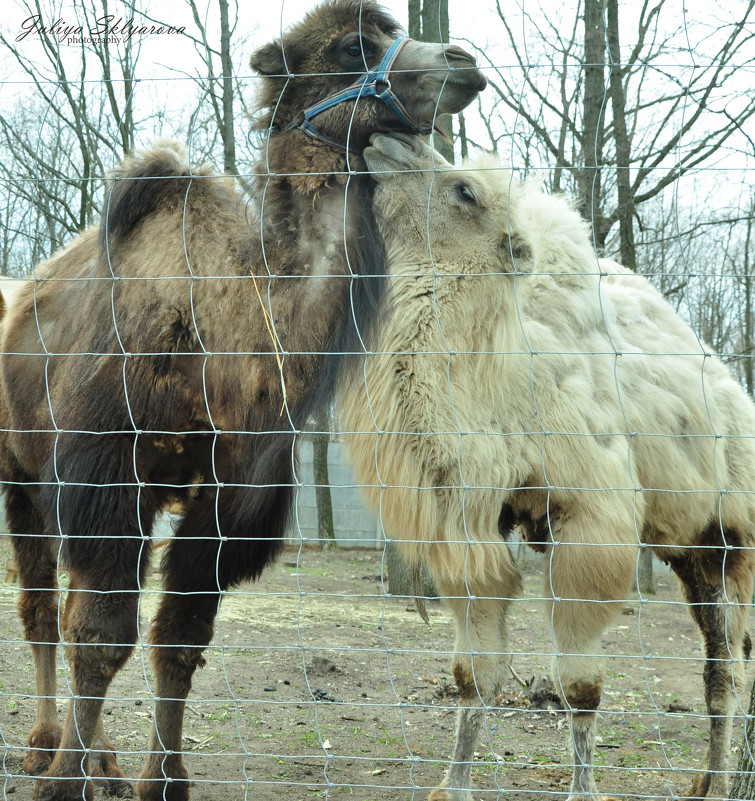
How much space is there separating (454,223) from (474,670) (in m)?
1.81

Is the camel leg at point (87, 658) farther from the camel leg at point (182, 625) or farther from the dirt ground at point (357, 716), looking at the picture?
the camel leg at point (182, 625)

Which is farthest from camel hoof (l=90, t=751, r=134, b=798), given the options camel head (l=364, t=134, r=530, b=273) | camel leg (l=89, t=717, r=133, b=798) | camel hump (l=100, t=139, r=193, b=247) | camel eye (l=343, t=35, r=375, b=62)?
camel eye (l=343, t=35, r=375, b=62)

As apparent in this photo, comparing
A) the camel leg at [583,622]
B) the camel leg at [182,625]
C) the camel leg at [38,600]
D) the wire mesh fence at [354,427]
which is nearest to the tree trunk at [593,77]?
the wire mesh fence at [354,427]

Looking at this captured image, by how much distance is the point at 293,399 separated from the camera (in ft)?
9.64

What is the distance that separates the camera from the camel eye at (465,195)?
10.5 feet

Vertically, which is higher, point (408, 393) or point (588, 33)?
point (588, 33)

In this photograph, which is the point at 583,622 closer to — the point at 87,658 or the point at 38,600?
the point at 87,658

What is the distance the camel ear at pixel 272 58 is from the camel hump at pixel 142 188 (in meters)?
0.48

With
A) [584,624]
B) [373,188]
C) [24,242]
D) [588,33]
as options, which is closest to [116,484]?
[373,188]

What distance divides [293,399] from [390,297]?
59cm

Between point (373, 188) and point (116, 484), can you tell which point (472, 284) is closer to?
point (373, 188)

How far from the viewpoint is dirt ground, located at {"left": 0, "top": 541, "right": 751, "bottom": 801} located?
3.53 meters

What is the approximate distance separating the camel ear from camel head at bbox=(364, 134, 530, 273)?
1.89ft

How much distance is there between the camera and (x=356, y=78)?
3.10 meters
